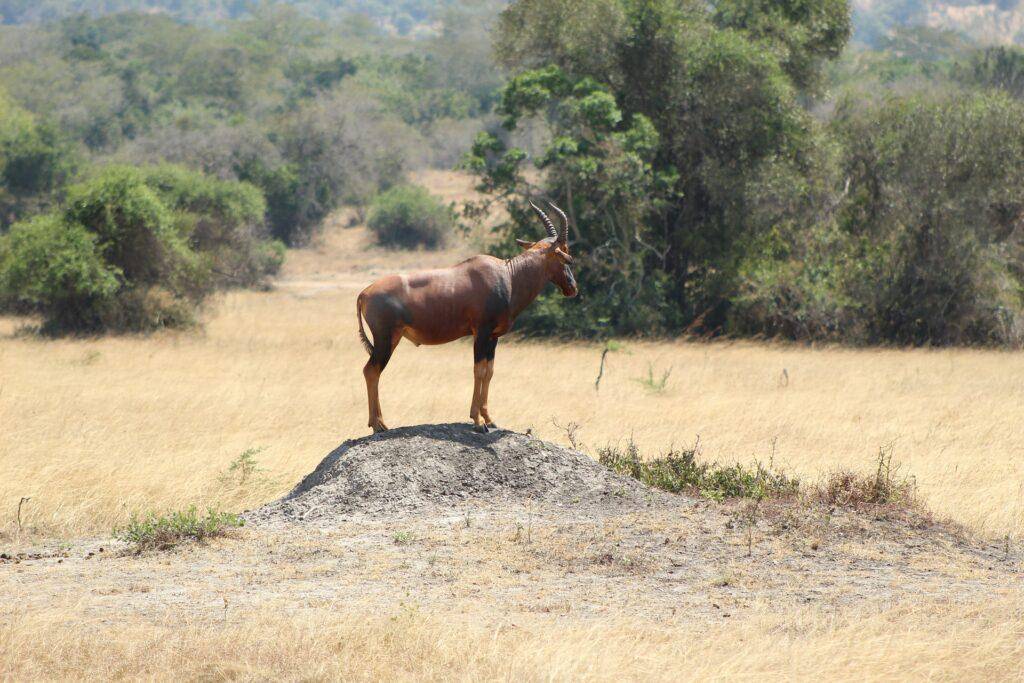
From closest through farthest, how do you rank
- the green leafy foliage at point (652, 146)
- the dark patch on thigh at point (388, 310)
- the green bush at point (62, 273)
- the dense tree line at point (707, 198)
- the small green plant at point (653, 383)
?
the dark patch on thigh at point (388, 310), the small green plant at point (653, 383), the green bush at point (62, 273), the dense tree line at point (707, 198), the green leafy foliage at point (652, 146)

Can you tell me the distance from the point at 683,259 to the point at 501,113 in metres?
5.38

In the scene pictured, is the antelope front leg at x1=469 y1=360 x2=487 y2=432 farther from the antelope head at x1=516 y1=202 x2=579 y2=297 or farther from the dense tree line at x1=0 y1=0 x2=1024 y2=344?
the dense tree line at x1=0 y1=0 x2=1024 y2=344

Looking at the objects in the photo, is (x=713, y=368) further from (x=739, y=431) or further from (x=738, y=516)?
(x=738, y=516)

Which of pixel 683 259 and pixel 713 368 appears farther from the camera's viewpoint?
pixel 683 259

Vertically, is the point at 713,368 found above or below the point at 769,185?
below

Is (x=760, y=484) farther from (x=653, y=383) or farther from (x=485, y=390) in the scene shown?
(x=653, y=383)

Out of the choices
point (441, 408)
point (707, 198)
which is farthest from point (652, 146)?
point (441, 408)

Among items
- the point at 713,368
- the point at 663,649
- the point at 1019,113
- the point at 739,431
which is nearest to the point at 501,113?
the point at 713,368

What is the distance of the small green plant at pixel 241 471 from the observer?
36.5 ft

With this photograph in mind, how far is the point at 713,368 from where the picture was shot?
67.9 feet

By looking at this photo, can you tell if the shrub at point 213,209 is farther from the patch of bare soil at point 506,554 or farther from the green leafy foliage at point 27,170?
the patch of bare soil at point 506,554

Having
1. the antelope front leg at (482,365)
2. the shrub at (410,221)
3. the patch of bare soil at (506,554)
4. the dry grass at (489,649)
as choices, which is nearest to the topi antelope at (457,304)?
the antelope front leg at (482,365)

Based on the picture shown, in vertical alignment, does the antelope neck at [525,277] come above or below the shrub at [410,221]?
above

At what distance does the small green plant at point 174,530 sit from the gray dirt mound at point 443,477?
0.52 meters
